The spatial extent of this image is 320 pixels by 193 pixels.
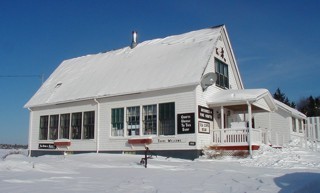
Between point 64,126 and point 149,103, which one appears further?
point 64,126

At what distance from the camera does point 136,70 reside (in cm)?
2277

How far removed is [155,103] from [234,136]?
4.38 meters

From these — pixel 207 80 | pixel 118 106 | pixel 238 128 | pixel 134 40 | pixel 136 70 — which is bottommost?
pixel 238 128

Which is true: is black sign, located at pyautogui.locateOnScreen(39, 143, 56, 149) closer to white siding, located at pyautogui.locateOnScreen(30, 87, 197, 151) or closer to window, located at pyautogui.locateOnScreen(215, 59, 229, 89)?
white siding, located at pyautogui.locateOnScreen(30, 87, 197, 151)

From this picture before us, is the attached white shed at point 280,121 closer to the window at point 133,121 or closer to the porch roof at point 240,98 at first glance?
the porch roof at point 240,98

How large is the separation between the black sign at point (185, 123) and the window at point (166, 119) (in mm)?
470

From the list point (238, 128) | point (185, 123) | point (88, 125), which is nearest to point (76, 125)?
point (88, 125)

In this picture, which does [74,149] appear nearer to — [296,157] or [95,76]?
[95,76]

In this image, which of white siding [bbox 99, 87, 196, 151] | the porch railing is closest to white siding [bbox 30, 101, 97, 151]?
white siding [bbox 99, 87, 196, 151]

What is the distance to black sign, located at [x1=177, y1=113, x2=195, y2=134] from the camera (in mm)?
18505

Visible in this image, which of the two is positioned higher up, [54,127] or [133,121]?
[133,121]

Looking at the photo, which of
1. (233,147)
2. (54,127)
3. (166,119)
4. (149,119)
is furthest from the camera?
(54,127)

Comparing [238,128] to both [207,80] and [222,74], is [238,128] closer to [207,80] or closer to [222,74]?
[207,80]

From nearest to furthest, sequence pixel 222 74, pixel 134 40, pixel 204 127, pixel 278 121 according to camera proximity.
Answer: pixel 204 127 < pixel 222 74 < pixel 134 40 < pixel 278 121
